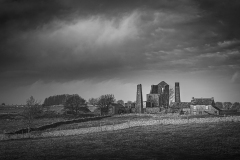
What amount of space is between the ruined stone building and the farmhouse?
860 inches

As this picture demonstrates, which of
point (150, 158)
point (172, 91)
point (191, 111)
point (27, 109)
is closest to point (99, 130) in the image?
point (27, 109)

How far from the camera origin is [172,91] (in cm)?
10562

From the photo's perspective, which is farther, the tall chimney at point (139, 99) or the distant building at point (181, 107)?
the tall chimney at point (139, 99)

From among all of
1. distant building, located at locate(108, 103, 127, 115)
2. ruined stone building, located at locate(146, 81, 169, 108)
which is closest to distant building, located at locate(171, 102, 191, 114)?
ruined stone building, located at locate(146, 81, 169, 108)

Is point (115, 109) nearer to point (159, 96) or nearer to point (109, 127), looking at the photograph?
point (159, 96)

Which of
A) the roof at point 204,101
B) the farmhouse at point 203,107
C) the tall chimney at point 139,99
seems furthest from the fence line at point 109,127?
the tall chimney at point 139,99

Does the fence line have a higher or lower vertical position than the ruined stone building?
lower

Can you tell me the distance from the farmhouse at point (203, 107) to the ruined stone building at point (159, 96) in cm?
2183

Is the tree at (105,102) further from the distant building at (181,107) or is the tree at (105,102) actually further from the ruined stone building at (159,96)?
the distant building at (181,107)

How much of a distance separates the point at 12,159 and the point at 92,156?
6540 millimetres

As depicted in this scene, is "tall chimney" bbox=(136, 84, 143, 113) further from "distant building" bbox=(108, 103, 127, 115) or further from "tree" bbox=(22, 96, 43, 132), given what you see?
"tree" bbox=(22, 96, 43, 132)

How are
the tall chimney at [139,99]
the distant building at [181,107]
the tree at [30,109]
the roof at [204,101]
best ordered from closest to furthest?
1. the tree at [30,109]
2. the roof at [204,101]
3. the distant building at [181,107]
4. the tall chimney at [139,99]

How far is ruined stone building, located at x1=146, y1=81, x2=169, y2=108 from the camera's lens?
341 feet

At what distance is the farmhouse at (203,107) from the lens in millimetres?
76681
